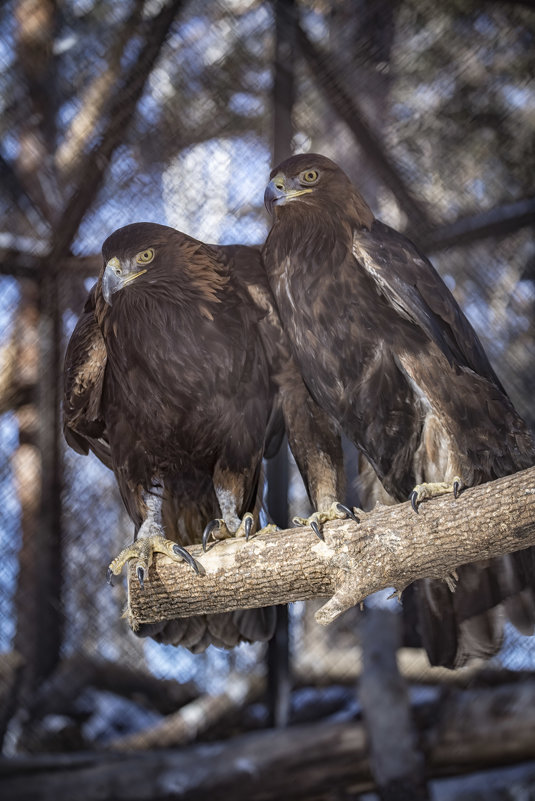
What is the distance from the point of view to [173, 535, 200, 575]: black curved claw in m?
1.61

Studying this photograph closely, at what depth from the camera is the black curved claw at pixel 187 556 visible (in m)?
1.61

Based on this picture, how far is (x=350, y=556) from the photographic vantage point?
149 cm

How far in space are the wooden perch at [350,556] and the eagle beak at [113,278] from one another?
625mm

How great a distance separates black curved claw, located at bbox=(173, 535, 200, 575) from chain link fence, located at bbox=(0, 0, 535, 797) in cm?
74

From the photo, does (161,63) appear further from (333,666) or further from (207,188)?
(333,666)

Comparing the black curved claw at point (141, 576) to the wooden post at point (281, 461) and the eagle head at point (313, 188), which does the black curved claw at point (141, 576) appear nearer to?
the wooden post at point (281, 461)

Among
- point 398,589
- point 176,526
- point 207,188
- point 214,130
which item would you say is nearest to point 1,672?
point 176,526

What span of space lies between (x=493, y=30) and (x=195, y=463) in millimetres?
1818

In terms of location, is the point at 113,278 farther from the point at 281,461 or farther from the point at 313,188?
the point at 281,461

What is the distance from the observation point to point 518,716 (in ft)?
8.32

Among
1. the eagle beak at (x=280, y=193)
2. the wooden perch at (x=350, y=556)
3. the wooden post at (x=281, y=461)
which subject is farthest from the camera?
the wooden post at (x=281, y=461)

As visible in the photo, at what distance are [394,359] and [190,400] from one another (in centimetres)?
49

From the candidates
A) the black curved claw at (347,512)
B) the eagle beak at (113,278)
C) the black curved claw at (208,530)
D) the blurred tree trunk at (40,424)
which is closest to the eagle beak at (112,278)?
the eagle beak at (113,278)

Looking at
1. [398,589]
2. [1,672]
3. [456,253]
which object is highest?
[456,253]
